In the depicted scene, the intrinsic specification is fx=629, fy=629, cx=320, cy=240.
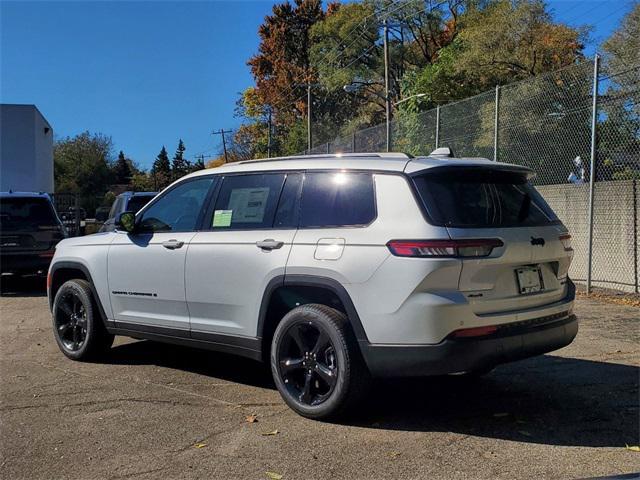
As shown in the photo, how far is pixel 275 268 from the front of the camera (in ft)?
15.0

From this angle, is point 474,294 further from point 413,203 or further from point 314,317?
point 314,317

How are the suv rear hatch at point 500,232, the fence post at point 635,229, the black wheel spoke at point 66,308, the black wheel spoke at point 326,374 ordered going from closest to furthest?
the suv rear hatch at point 500,232
the black wheel spoke at point 326,374
the black wheel spoke at point 66,308
the fence post at point 635,229

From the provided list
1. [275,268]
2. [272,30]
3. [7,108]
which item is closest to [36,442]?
[275,268]

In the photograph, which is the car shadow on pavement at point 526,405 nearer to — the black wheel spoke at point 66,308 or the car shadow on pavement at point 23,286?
the black wheel spoke at point 66,308

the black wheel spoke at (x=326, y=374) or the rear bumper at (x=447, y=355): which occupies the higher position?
the rear bumper at (x=447, y=355)

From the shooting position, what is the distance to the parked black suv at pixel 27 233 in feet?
36.9

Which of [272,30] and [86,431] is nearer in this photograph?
[86,431]

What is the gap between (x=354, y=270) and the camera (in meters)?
4.13

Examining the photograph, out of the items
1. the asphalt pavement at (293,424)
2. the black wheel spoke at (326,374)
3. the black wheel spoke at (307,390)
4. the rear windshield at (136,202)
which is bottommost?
the asphalt pavement at (293,424)

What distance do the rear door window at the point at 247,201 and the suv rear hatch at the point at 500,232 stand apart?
125 cm

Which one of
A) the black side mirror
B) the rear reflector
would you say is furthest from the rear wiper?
the black side mirror

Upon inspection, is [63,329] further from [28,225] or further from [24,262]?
[28,225]

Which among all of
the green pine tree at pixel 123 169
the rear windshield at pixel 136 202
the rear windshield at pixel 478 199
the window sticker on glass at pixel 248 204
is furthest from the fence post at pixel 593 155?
the green pine tree at pixel 123 169

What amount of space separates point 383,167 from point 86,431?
272 centimetres
